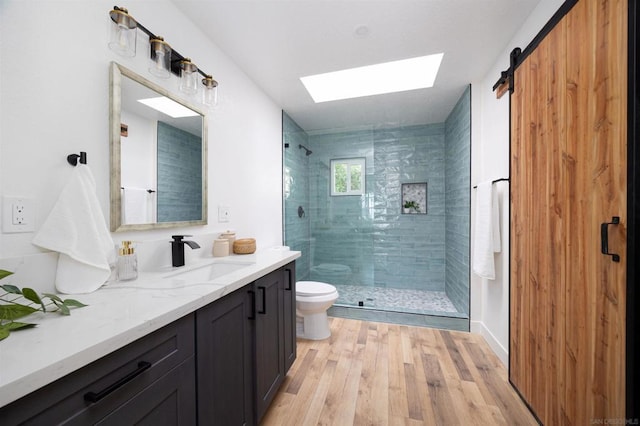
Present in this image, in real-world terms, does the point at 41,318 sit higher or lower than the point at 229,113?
lower

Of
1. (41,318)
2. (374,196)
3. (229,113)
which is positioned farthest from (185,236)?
(374,196)

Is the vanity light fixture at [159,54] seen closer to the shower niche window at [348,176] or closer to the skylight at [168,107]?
the skylight at [168,107]

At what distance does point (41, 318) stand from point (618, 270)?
6.12 ft

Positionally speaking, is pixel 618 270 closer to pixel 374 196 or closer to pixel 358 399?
pixel 358 399

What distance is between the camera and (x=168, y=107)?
4.88 feet

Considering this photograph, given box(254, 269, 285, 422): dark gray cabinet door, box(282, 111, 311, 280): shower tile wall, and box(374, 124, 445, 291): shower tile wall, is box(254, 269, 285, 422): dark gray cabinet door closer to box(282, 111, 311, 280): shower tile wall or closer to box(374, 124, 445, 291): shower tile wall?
box(282, 111, 311, 280): shower tile wall

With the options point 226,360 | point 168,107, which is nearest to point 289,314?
point 226,360

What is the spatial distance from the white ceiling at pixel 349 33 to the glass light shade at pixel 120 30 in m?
0.54

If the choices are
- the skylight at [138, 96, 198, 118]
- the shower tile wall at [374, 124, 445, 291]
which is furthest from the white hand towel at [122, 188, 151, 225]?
the shower tile wall at [374, 124, 445, 291]

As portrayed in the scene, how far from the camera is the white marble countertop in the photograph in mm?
460

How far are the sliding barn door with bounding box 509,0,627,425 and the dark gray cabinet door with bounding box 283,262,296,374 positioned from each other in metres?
1.46

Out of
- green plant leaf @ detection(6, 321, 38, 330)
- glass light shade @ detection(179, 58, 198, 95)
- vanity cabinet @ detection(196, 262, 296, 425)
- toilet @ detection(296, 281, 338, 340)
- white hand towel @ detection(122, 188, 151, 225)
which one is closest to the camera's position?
green plant leaf @ detection(6, 321, 38, 330)

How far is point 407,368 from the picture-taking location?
6.31 ft
